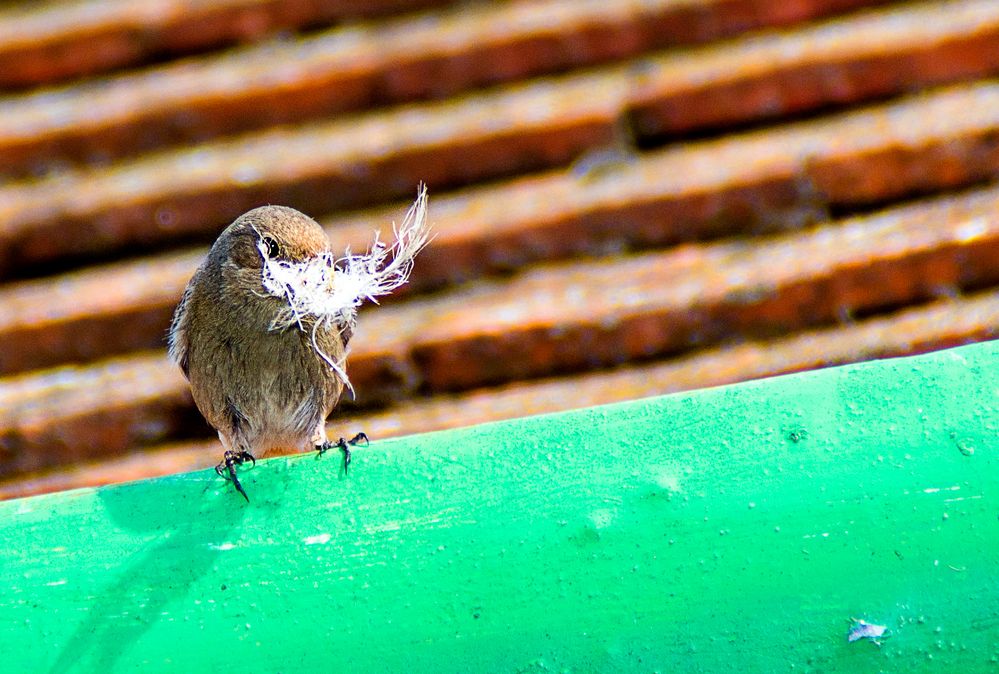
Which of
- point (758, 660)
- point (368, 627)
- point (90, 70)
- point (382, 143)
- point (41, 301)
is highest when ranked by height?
point (90, 70)

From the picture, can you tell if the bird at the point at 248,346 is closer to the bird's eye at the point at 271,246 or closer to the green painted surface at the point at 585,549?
the bird's eye at the point at 271,246

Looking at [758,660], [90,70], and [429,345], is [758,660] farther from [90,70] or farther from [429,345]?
[90,70]

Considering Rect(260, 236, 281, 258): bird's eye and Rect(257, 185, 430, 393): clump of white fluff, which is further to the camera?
Rect(260, 236, 281, 258): bird's eye

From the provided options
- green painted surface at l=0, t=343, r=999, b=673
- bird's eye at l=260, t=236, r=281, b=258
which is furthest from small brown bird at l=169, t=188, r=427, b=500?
green painted surface at l=0, t=343, r=999, b=673

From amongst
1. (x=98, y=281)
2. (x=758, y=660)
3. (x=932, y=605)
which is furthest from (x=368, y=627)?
(x=98, y=281)

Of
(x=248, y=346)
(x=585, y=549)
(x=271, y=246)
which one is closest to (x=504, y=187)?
(x=271, y=246)

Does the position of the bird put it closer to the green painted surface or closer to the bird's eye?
the bird's eye

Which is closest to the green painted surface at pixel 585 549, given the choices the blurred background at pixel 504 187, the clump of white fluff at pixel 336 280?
the clump of white fluff at pixel 336 280

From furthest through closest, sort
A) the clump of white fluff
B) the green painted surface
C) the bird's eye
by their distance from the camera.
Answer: the bird's eye
the clump of white fluff
the green painted surface

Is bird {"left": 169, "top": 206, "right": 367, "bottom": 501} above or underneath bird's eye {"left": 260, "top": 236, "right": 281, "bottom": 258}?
underneath
